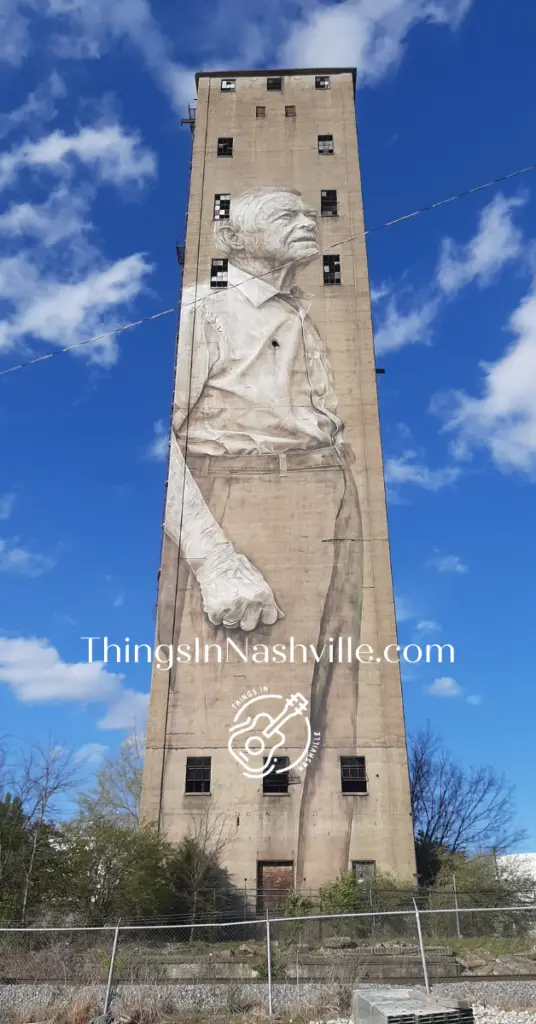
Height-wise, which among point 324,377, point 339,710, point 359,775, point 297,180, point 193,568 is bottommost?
point 359,775

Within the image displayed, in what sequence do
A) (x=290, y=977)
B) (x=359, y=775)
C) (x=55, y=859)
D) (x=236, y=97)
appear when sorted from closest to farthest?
(x=290, y=977) → (x=55, y=859) → (x=359, y=775) → (x=236, y=97)

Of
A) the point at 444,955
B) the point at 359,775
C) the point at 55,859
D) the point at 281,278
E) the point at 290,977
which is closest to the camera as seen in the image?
the point at 290,977

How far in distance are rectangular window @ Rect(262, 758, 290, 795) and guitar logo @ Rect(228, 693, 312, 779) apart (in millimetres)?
33

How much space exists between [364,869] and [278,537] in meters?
12.1

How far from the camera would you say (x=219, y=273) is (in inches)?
1432

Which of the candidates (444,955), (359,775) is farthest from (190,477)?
(444,955)

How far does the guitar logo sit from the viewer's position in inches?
1044

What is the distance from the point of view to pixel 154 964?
1366 centimetres

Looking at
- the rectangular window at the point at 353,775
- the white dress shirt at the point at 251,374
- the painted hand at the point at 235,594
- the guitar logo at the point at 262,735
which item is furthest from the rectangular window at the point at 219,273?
the rectangular window at the point at 353,775

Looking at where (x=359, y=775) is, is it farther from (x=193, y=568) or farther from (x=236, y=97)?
(x=236, y=97)

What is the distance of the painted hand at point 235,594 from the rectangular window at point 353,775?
18.7 feet

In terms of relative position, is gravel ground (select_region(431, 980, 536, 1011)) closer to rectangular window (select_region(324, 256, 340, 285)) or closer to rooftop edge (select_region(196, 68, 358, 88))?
rectangular window (select_region(324, 256, 340, 285))

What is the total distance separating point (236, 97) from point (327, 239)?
38.7ft

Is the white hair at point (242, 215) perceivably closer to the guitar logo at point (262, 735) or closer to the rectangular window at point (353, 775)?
the guitar logo at point (262, 735)
